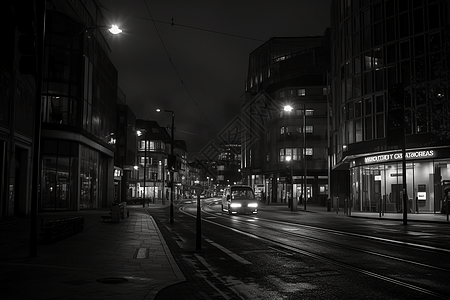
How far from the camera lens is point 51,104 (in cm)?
3744

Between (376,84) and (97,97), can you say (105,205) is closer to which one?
(97,97)

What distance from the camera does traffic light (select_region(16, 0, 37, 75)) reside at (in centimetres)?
982

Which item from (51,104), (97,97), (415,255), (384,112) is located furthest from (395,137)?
(97,97)

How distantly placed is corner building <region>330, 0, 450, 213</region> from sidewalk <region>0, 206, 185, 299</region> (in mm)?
24120

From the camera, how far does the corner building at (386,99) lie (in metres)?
35.4

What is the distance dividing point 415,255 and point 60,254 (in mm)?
9162

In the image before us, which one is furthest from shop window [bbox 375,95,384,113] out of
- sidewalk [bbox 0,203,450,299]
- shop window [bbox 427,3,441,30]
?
sidewalk [bbox 0,203,450,299]

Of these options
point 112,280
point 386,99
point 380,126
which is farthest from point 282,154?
point 112,280

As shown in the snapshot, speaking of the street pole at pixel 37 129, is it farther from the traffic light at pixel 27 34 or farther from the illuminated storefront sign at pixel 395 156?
the illuminated storefront sign at pixel 395 156

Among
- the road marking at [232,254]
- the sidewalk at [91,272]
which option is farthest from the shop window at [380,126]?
the sidewalk at [91,272]

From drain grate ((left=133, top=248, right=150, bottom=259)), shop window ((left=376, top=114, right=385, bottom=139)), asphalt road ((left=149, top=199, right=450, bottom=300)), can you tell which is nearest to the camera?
asphalt road ((left=149, top=199, right=450, bottom=300))

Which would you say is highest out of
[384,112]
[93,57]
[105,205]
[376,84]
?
[93,57]

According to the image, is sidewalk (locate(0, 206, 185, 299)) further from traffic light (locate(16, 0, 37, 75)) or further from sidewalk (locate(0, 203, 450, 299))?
traffic light (locate(16, 0, 37, 75))

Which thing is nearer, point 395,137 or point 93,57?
point 395,137
